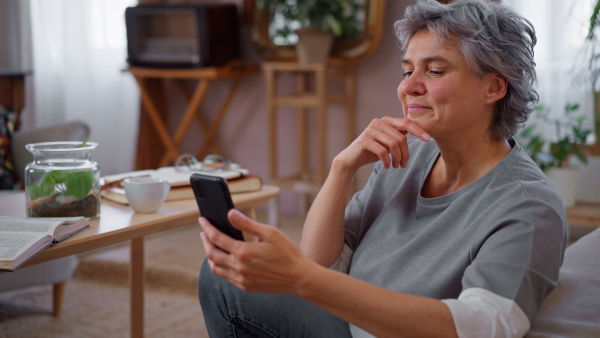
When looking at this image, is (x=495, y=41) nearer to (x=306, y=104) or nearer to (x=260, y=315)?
(x=260, y=315)

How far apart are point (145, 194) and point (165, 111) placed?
2.79m

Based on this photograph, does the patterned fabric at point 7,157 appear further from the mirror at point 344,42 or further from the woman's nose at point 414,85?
the woman's nose at point 414,85

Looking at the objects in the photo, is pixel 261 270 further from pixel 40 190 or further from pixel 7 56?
pixel 7 56

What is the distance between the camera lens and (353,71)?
3.77 metres

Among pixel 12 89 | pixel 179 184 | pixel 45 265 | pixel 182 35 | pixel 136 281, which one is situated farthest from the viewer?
pixel 182 35

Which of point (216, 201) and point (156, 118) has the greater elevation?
point (216, 201)

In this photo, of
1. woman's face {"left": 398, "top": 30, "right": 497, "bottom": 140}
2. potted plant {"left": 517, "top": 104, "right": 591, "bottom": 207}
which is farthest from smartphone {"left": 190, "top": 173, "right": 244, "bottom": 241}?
potted plant {"left": 517, "top": 104, "right": 591, "bottom": 207}

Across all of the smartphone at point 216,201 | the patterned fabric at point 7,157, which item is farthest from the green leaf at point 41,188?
the patterned fabric at point 7,157

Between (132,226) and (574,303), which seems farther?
(132,226)

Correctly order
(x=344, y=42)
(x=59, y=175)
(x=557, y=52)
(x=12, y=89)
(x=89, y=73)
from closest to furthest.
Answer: (x=59, y=175) → (x=557, y=52) → (x=12, y=89) → (x=344, y=42) → (x=89, y=73)

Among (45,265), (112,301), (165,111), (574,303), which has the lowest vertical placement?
(112,301)

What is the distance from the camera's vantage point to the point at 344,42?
3.68 metres

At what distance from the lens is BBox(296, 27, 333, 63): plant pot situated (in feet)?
11.4

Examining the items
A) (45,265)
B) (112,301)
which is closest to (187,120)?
(112,301)
